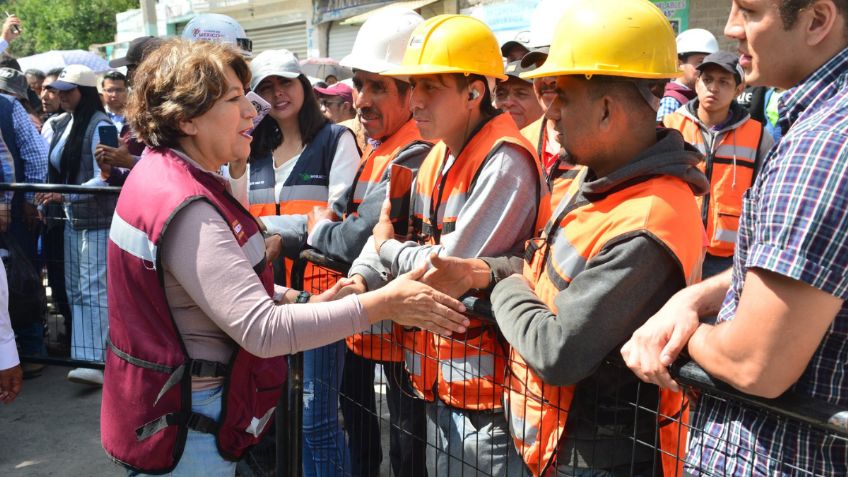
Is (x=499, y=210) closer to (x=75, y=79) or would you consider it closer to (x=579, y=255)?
(x=579, y=255)

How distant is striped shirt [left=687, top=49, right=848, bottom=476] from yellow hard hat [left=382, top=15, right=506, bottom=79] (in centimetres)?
137

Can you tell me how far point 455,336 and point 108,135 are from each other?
4.66 meters

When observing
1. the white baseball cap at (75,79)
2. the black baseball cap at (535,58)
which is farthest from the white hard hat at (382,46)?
the white baseball cap at (75,79)

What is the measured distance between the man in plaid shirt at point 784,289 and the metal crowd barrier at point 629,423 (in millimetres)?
30

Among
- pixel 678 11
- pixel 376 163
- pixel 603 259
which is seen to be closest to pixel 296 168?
pixel 376 163

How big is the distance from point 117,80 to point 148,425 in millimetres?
6407

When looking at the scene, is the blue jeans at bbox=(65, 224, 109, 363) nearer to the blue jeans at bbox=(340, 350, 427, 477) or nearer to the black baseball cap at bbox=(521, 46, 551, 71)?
the blue jeans at bbox=(340, 350, 427, 477)

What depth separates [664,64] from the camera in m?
2.05

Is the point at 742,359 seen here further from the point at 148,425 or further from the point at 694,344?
the point at 148,425

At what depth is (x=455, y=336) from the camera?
2471mm

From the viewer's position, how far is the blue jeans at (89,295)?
5.15 metres

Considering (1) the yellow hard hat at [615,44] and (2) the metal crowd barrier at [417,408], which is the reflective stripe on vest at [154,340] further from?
(1) the yellow hard hat at [615,44]

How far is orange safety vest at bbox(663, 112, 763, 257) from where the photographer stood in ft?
15.9

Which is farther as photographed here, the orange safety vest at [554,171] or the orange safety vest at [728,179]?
the orange safety vest at [728,179]
